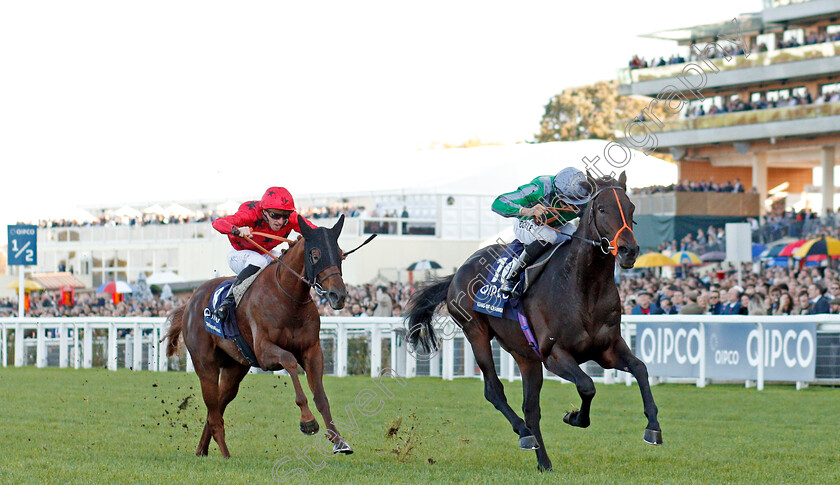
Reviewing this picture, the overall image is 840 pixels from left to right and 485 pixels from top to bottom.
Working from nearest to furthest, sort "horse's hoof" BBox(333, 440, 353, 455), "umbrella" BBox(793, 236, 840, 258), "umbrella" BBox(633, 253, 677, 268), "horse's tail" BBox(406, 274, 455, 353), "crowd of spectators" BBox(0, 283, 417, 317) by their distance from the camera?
"horse's hoof" BBox(333, 440, 353, 455) → "horse's tail" BBox(406, 274, 455, 353) → "crowd of spectators" BBox(0, 283, 417, 317) → "umbrella" BBox(793, 236, 840, 258) → "umbrella" BBox(633, 253, 677, 268)

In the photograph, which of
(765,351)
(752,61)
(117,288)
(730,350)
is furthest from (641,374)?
(752,61)

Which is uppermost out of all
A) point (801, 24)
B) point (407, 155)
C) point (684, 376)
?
point (801, 24)

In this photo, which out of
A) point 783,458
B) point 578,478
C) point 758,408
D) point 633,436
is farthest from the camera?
point 758,408

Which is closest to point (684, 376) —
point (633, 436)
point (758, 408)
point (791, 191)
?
point (758, 408)

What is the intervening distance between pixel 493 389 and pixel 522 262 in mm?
978

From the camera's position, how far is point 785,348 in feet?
41.3

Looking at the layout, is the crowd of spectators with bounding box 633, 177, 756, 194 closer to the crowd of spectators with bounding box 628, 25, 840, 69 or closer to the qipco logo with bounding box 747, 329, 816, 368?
the crowd of spectators with bounding box 628, 25, 840, 69

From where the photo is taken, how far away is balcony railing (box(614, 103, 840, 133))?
3210cm

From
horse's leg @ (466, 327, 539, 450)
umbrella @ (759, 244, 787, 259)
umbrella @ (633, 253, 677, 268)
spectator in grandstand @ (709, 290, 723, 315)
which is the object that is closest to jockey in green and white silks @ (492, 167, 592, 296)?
horse's leg @ (466, 327, 539, 450)

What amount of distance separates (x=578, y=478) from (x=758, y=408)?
4.91 m

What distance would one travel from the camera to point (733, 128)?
35.6 meters

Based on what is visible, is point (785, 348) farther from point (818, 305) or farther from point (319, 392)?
point (319, 392)

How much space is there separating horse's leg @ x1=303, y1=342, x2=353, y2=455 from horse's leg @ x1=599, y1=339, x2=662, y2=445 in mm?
1676

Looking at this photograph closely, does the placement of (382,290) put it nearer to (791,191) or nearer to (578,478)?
(578,478)
